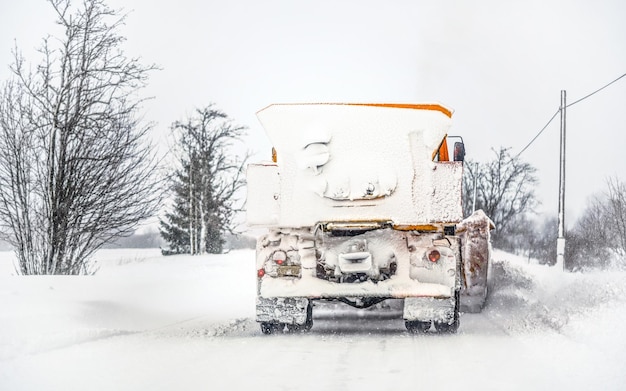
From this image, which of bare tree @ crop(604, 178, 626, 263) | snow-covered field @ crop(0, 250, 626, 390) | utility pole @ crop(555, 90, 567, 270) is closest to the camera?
snow-covered field @ crop(0, 250, 626, 390)

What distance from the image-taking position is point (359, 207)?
9211 millimetres

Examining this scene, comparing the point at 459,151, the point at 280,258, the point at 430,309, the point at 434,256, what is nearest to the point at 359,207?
the point at 434,256

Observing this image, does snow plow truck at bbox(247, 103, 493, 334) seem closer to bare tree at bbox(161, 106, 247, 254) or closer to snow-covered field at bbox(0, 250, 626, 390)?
snow-covered field at bbox(0, 250, 626, 390)

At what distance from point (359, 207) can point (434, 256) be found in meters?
1.07

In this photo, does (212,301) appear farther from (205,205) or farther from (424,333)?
(205,205)

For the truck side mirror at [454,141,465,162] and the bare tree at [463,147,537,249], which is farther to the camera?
the bare tree at [463,147,537,249]

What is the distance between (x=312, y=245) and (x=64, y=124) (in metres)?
8.49

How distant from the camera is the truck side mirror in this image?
32.7 feet

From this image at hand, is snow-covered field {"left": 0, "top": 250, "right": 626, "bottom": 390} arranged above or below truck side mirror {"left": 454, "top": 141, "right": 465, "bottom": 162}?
below

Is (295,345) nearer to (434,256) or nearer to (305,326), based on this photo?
(305,326)

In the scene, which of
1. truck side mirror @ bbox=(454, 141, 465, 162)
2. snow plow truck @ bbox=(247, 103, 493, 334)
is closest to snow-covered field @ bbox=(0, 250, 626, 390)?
snow plow truck @ bbox=(247, 103, 493, 334)

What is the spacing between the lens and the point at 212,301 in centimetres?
1605

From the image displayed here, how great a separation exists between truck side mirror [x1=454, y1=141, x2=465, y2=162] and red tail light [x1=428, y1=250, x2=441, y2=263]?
1.41 m

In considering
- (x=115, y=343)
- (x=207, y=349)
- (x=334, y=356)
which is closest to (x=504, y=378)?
(x=334, y=356)
